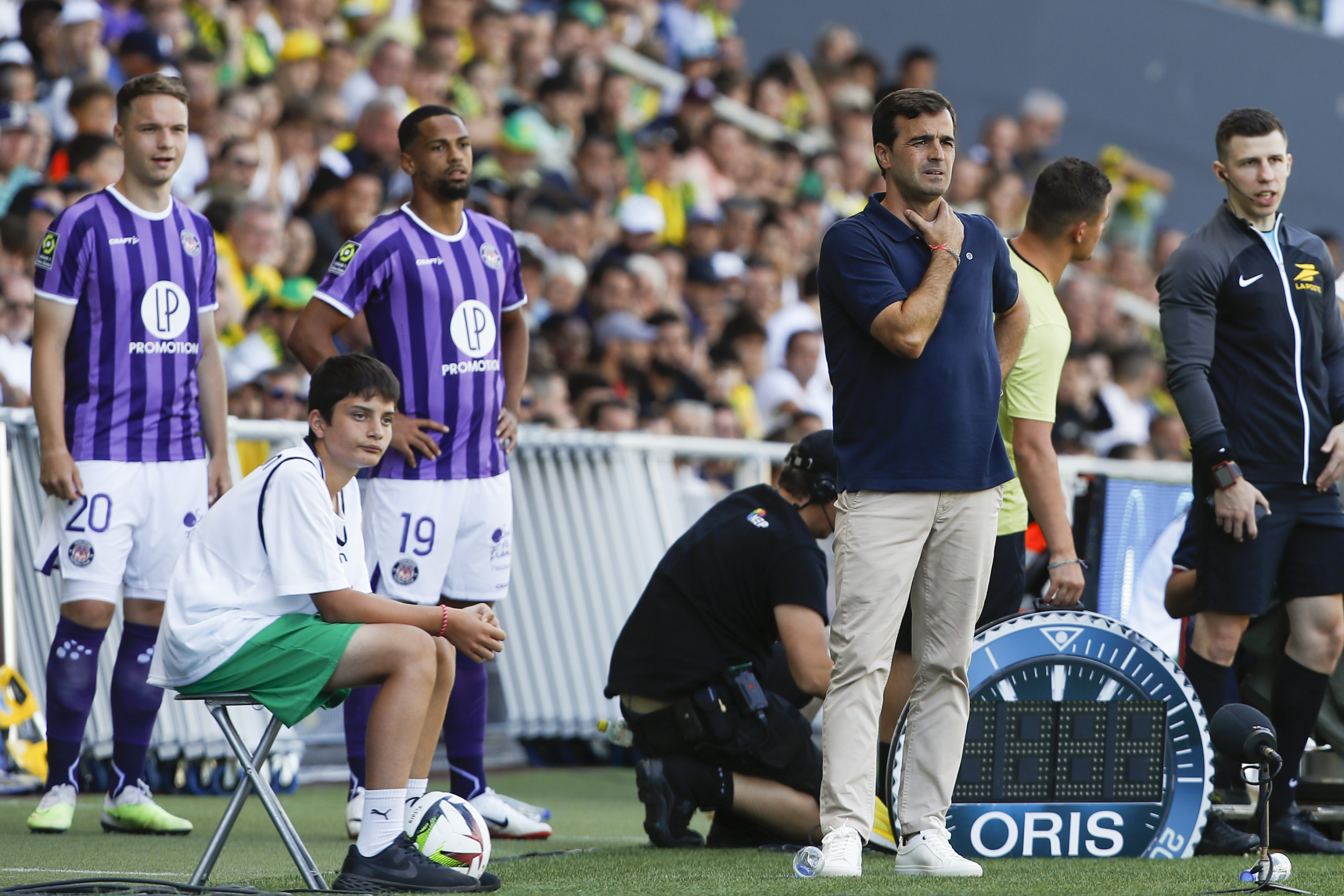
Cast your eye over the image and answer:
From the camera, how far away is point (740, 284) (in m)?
11.8

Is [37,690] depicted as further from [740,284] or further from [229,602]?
[740,284]

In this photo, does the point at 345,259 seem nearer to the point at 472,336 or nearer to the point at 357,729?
the point at 472,336

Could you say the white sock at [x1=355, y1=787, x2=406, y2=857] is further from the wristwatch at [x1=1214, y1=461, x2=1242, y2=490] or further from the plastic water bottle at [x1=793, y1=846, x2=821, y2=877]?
the wristwatch at [x1=1214, y1=461, x2=1242, y2=490]

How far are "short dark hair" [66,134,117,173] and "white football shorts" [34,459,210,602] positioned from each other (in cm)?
326

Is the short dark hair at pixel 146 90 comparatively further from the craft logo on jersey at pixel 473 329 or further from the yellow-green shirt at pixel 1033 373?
the yellow-green shirt at pixel 1033 373

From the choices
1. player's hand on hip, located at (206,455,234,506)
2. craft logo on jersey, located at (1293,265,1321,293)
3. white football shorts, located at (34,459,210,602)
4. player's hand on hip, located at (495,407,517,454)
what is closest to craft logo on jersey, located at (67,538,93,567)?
white football shorts, located at (34,459,210,602)

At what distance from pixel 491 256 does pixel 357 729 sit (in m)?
1.59

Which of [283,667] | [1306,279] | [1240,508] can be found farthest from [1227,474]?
[283,667]

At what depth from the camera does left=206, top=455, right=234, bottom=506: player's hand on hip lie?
19.9 feet

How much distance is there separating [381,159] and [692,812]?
19.4 feet

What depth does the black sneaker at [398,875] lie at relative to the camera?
434 cm

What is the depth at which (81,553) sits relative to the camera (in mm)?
5699

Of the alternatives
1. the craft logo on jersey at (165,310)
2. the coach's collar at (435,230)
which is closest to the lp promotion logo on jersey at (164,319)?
the craft logo on jersey at (165,310)

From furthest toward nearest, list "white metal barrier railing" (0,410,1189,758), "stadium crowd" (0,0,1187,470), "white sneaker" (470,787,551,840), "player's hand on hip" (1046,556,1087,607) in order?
"stadium crowd" (0,0,1187,470)
"white metal barrier railing" (0,410,1189,758)
"white sneaker" (470,787,551,840)
"player's hand on hip" (1046,556,1087,607)
